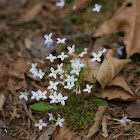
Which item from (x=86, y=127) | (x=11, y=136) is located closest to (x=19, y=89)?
(x=11, y=136)

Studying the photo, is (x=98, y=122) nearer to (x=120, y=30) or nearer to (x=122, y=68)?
(x=122, y=68)

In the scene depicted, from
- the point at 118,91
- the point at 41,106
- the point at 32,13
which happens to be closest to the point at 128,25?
the point at 118,91

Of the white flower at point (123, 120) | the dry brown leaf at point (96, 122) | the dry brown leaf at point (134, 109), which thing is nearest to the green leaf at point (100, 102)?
the dry brown leaf at point (96, 122)

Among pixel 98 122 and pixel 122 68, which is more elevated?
pixel 122 68

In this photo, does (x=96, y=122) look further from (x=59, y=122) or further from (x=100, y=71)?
(x=100, y=71)

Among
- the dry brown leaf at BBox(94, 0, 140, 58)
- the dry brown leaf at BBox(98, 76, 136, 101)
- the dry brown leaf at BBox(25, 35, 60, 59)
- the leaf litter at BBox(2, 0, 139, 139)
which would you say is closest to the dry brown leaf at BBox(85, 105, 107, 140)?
the leaf litter at BBox(2, 0, 139, 139)

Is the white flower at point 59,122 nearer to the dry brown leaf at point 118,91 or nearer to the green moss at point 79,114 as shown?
the green moss at point 79,114

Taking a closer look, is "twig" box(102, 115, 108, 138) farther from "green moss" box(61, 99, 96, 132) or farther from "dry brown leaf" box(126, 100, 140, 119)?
"dry brown leaf" box(126, 100, 140, 119)

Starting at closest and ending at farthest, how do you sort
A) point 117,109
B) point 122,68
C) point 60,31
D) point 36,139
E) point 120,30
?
point 36,139 < point 117,109 < point 122,68 < point 120,30 < point 60,31
